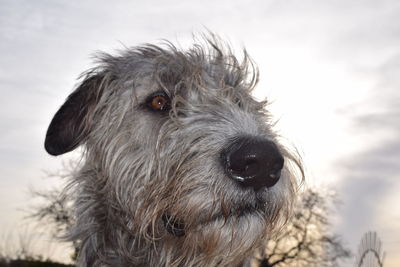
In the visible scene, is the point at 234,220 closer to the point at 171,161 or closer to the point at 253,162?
the point at 253,162

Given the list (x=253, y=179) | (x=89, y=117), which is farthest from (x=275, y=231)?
(x=89, y=117)

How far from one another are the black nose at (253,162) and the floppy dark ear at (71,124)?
209 centimetres

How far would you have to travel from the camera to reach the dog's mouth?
450 centimetres

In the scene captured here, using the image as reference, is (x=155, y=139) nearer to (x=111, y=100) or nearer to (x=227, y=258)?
(x=111, y=100)

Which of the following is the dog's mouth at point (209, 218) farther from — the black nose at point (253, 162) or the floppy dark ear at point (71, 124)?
the floppy dark ear at point (71, 124)

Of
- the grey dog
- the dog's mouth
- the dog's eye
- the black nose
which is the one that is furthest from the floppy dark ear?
the black nose

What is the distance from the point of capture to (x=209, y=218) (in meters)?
4.50

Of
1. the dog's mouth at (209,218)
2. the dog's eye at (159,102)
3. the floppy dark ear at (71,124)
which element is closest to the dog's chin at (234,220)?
the dog's mouth at (209,218)

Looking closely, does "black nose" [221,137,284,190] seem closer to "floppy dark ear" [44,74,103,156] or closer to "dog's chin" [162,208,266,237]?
"dog's chin" [162,208,266,237]

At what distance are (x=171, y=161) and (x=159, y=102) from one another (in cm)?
92

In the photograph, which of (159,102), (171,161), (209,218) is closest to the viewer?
(209,218)

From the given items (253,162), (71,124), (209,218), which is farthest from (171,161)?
(71,124)

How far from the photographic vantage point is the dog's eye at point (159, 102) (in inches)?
220

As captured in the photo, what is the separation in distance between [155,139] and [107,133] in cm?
66
